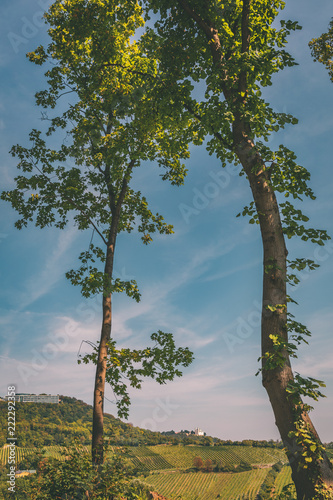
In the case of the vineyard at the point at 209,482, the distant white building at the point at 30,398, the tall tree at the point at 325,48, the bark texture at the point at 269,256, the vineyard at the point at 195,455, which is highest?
→ the tall tree at the point at 325,48

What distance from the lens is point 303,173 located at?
7742 mm

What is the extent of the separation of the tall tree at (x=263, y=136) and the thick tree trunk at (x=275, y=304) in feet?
0.05

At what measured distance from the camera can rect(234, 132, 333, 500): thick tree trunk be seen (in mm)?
5559

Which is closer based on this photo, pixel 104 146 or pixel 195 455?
pixel 104 146

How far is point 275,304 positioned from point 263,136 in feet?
12.8

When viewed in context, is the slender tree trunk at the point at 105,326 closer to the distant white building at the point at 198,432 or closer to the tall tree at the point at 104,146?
the tall tree at the point at 104,146

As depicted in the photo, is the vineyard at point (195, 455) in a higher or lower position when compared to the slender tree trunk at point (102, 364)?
lower

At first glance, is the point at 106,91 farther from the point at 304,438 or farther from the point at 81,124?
the point at 304,438

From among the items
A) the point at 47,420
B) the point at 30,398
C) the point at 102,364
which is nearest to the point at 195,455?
the point at 47,420

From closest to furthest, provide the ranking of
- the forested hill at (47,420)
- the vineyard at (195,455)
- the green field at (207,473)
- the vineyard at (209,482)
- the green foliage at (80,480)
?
the green foliage at (80,480), the forested hill at (47,420), the green field at (207,473), the vineyard at (209,482), the vineyard at (195,455)

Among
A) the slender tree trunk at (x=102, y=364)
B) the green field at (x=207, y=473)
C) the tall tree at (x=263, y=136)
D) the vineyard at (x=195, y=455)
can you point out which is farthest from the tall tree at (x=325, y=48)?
the vineyard at (x=195, y=455)

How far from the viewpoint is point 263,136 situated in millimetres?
8055

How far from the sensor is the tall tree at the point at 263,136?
5.75 m

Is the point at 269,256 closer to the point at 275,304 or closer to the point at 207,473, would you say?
the point at 275,304
